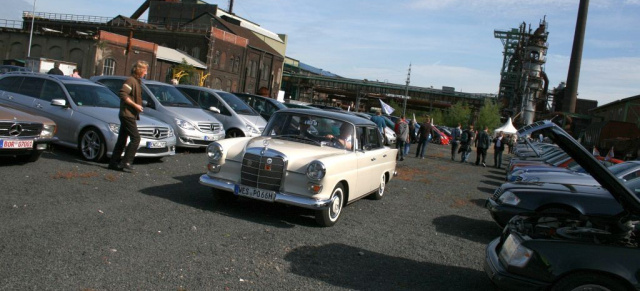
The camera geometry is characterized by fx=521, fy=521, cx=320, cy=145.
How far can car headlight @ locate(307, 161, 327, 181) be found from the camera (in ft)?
22.7

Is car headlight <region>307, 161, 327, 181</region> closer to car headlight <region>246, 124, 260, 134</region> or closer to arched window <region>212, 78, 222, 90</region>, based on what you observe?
car headlight <region>246, 124, 260, 134</region>

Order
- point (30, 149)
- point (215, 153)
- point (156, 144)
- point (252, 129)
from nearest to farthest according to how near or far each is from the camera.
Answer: point (215, 153)
point (30, 149)
point (156, 144)
point (252, 129)

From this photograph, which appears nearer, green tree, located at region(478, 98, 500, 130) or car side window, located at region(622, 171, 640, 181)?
car side window, located at region(622, 171, 640, 181)

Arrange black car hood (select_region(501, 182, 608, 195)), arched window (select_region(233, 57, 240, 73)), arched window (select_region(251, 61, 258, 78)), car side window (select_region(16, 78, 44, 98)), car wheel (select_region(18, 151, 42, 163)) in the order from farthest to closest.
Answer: arched window (select_region(251, 61, 258, 78)) < arched window (select_region(233, 57, 240, 73)) < car side window (select_region(16, 78, 44, 98)) < car wheel (select_region(18, 151, 42, 163)) < black car hood (select_region(501, 182, 608, 195))

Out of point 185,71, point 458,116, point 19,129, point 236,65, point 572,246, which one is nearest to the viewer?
point 572,246

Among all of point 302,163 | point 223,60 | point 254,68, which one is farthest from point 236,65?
point 302,163

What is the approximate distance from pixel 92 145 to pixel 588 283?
8911 mm

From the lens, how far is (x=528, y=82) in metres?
79.4

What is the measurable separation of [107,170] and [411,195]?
20.5 ft

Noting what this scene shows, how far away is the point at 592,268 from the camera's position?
161 inches

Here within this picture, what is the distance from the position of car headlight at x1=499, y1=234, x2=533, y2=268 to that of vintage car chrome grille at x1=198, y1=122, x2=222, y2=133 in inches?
392

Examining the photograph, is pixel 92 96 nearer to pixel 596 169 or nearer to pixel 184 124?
pixel 184 124

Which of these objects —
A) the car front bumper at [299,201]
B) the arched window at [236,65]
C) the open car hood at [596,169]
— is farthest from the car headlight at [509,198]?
the arched window at [236,65]

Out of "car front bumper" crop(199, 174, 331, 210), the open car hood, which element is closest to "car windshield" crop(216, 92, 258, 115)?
"car front bumper" crop(199, 174, 331, 210)
